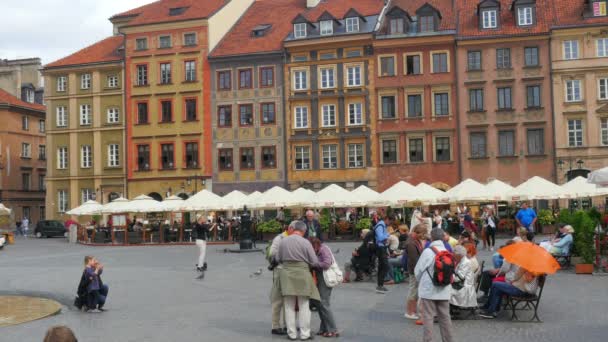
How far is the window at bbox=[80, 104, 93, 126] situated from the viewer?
55625 millimetres

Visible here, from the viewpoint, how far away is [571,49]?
45875mm

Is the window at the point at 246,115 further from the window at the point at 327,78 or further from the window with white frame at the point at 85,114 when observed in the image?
the window with white frame at the point at 85,114

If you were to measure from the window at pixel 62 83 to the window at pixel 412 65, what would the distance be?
24.3m

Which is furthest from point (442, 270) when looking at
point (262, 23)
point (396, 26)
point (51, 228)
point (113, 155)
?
point (113, 155)

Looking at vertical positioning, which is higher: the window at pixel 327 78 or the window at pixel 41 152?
the window at pixel 327 78

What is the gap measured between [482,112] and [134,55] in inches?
915

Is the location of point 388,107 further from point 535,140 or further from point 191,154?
point 191,154

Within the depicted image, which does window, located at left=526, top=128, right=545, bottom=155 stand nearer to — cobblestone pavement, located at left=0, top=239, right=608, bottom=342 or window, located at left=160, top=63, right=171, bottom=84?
window, located at left=160, top=63, right=171, bottom=84

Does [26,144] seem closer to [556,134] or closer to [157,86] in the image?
[157,86]

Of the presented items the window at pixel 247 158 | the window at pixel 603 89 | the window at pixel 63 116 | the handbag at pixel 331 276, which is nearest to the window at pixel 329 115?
the window at pixel 247 158

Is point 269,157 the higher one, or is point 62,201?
point 269,157

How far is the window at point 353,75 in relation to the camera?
4894 cm

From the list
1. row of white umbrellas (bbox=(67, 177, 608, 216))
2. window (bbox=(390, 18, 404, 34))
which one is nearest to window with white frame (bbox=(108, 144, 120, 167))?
row of white umbrellas (bbox=(67, 177, 608, 216))

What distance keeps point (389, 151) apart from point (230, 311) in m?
35.1
